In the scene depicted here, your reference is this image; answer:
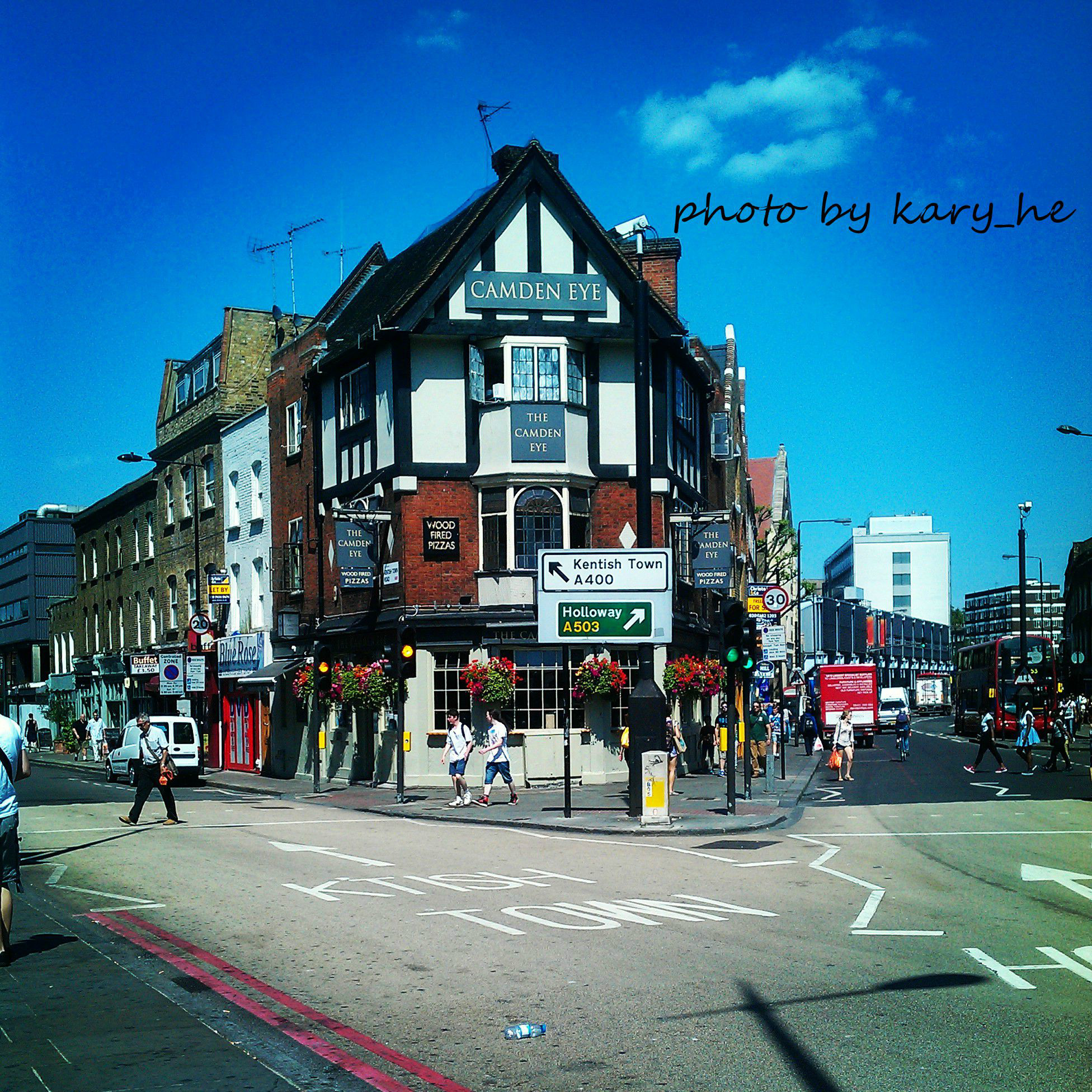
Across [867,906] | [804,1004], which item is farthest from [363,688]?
[804,1004]

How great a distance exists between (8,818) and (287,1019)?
111 inches

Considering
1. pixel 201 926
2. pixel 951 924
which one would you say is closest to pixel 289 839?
pixel 201 926

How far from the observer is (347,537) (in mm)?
30844

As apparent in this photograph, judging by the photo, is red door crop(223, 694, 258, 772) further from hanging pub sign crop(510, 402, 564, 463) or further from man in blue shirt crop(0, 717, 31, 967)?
man in blue shirt crop(0, 717, 31, 967)

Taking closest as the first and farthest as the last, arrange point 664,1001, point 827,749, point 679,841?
point 664,1001 → point 679,841 → point 827,749

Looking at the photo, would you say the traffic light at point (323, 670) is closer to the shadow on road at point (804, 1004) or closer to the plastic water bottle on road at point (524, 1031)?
the shadow on road at point (804, 1004)

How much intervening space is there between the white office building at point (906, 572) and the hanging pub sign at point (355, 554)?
127 metres

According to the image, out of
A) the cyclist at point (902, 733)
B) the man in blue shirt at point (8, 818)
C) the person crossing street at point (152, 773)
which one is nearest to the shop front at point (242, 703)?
the person crossing street at point (152, 773)

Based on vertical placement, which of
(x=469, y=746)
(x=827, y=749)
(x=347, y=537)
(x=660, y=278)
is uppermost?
(x=660, y=278)

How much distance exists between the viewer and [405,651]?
85.6 feet

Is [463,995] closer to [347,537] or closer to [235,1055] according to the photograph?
[235,1055]

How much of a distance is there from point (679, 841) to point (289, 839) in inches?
230

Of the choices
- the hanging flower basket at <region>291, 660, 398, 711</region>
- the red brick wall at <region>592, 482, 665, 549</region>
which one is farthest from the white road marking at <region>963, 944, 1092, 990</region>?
the red brick wall at <region>592, 482, 665, 549</region>

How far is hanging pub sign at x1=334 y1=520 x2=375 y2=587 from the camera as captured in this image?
30.8 m
